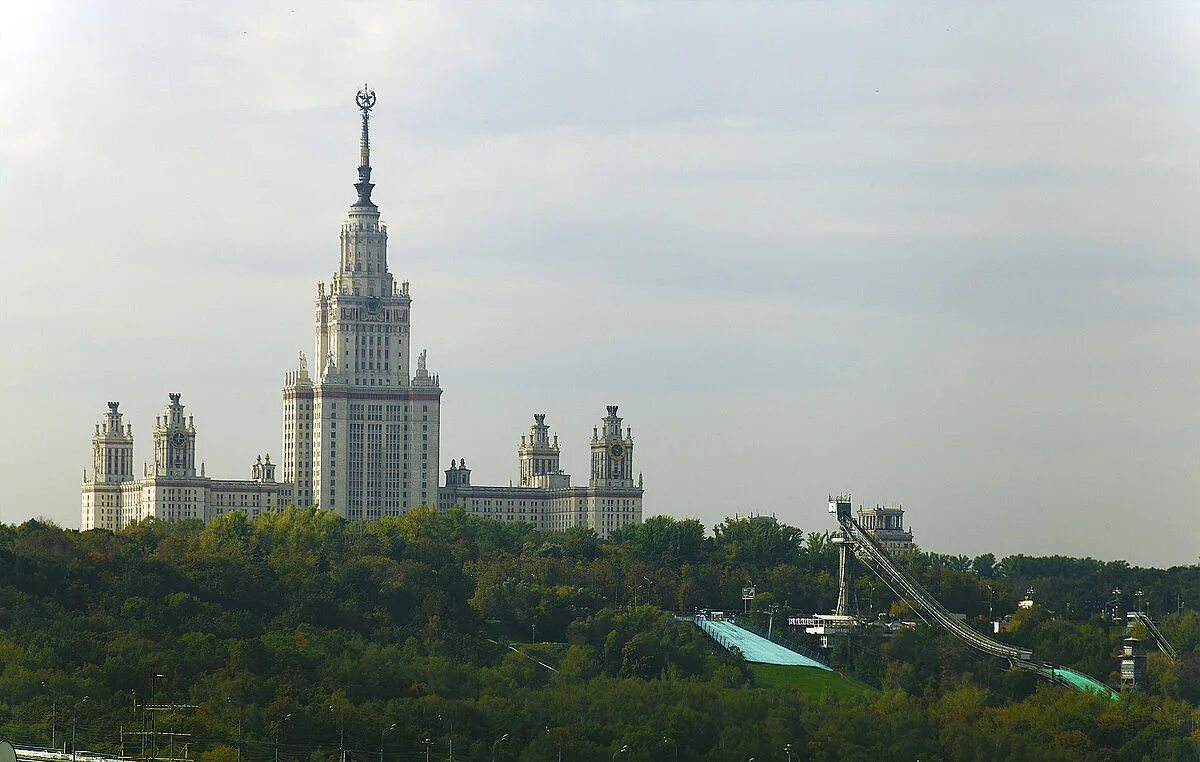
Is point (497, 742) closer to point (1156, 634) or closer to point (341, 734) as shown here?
point (341, 734)

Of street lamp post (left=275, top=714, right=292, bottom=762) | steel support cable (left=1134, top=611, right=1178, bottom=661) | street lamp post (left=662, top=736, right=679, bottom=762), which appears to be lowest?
street lamp post (left=662, top=736, right=679, bottom=762)

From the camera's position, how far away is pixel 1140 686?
157750 millimetres

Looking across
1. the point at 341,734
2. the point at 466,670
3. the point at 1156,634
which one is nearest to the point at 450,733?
the point at 341,734

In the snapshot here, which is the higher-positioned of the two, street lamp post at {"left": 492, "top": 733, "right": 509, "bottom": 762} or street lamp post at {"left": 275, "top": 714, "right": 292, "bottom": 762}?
street lamp post at {"left": 275, "top": 714, "right": 292, "bottom": 762}

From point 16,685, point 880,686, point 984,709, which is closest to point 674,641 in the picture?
point 880,686

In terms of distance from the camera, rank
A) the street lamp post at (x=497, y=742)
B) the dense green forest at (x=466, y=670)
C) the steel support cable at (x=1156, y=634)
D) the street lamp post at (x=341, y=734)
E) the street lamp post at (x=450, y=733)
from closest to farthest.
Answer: the street lamp post at (x=341, y=734) < the street lamp post at (x=450, y=733) < the street lamp post at (x=497, y=742) < the dense green forest at (x=466, y=670) < the steel support cable at (x=1156, y=634)

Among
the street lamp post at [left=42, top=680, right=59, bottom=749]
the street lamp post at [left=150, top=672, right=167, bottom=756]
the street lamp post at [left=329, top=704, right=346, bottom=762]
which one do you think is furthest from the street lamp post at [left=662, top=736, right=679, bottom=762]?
the street lamp post at [left=42, top=680, right=59, bottom=749]

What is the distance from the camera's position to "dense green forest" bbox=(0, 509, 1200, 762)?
126m

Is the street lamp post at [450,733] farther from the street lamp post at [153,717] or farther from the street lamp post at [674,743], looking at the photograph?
the street lamp post at [153,717]

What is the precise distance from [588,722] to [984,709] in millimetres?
24661

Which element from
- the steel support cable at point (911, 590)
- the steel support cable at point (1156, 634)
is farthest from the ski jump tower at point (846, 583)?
the steel support cable at point (1156, 634)

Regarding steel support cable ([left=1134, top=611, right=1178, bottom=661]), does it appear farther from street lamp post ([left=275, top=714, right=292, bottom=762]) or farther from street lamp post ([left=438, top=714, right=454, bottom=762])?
street lamp post ([left=275, top=714, right=292, bottom=762])

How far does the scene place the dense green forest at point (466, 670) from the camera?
12562 centimetres

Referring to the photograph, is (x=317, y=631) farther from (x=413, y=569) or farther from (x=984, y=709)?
(x=984, y=709)
